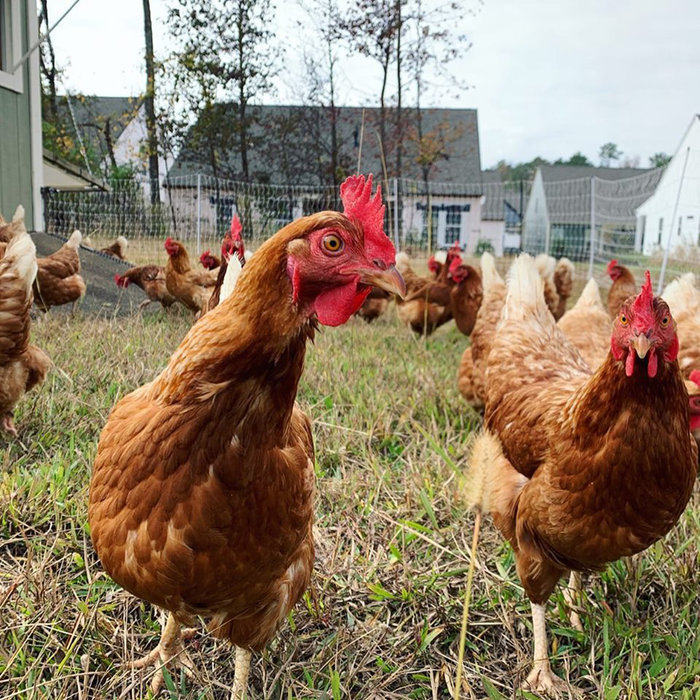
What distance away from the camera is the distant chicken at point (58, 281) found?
5.71 metres

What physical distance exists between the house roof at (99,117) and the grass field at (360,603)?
10133 millimetres

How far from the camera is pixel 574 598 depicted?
2.45 metres

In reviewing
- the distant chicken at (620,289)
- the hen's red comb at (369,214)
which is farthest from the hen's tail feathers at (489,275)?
the hen's red comb at (369,214)

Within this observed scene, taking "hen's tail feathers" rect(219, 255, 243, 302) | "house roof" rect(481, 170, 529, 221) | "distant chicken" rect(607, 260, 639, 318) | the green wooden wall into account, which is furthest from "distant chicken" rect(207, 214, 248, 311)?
"house roof" rect(481, 170, 529, 221)

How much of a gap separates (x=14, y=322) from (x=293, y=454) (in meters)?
2.22

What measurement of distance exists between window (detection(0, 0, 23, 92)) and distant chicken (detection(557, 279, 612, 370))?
22.1ft

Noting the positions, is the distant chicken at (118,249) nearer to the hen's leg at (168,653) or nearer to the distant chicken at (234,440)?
the hen's leg at (168,653)

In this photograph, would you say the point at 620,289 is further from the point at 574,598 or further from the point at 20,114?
the point at 20,114

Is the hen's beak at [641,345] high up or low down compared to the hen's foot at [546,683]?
up

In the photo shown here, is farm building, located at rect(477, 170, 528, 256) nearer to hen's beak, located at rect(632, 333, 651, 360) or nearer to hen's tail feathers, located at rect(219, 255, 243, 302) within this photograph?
hen's tail feathers, located at rect(219, 255, 243, 302)

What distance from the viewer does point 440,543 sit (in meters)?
2.62

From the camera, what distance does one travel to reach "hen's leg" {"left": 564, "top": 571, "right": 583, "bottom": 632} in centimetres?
231

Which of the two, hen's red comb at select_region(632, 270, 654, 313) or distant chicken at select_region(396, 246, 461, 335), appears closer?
hen's red comb at select_region(632, 270, 654, 313)

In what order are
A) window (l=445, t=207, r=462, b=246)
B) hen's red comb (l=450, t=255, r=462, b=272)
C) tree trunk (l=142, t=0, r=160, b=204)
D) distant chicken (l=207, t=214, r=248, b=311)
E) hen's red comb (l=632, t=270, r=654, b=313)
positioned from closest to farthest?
hen's red comb (l=632, t=270, r=654, b=313)
distant chicken (l=207, t=214, r=248, b=311)
hen's red comb (l=450, t=255, r=462, b=272)
tree trunk (l=142, t=0, r=160, b=204)
window (l=445, t=207, r=462, b=246)
